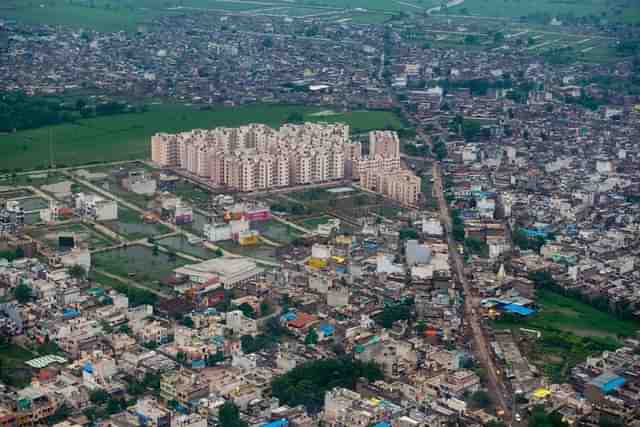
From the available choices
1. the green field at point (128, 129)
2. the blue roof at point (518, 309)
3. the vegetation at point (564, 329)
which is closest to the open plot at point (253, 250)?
the blue roof at point (518, 309)

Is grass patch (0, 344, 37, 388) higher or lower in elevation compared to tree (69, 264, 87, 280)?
lower

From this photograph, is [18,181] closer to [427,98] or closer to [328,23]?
[427,98]

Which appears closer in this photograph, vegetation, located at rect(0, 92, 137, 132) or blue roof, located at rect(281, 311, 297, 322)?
blue roof, located at rect(281, 311, 297, 322)

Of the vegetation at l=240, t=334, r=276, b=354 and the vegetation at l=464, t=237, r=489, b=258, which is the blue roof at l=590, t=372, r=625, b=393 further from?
the vegetation at l=464, t=237, r=489, b=258

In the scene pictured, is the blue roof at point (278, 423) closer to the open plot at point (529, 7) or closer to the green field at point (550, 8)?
the green field at point (550, 8)

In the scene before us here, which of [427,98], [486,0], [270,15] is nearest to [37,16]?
[270,15]

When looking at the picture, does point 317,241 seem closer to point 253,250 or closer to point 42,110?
point 253,250

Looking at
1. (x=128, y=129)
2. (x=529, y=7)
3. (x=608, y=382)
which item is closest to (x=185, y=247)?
(x=608, y=382)

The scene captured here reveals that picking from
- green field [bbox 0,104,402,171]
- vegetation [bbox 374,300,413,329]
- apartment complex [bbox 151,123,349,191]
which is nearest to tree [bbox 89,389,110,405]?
vegetation [bbox 374,300,413,329]
